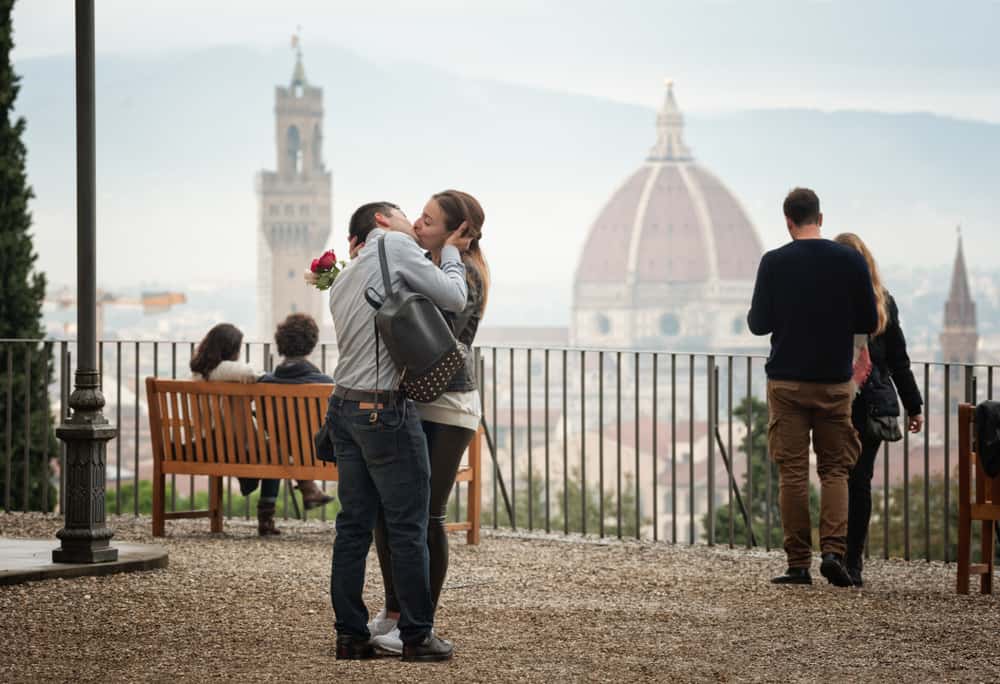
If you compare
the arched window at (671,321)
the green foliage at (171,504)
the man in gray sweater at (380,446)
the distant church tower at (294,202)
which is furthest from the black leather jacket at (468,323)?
the arched window at (671,321)

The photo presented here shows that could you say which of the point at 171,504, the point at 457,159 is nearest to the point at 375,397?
the point at 171,504

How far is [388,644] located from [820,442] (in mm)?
2376

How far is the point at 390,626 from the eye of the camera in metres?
4.97

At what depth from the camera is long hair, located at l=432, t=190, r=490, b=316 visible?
15.8 feet

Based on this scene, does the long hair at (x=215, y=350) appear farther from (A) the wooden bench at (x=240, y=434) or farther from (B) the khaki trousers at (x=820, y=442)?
(B) the khaki trousers at (x=820, y=442)

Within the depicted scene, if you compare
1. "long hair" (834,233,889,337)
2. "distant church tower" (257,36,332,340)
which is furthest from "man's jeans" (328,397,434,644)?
"distant church tower" (257,36,332,340)

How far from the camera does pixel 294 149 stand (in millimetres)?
155250

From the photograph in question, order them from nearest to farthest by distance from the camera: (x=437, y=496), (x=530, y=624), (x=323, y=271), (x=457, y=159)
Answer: (x=437, y=496)
(x=530, y=624)
(x=323, y=271)
(x=457, y=159)

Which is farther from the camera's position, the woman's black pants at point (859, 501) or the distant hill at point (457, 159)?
the distant hill at point (457, 159)

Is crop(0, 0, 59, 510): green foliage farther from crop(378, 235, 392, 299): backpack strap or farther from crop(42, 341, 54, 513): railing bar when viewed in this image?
crop(378, 235, 392, 299): backpack strap

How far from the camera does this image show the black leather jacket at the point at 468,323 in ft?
15.7

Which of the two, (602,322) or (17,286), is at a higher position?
A: (17,286)

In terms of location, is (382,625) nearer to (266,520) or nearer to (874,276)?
(874,276)

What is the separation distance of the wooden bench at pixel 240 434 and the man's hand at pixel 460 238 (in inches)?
118
